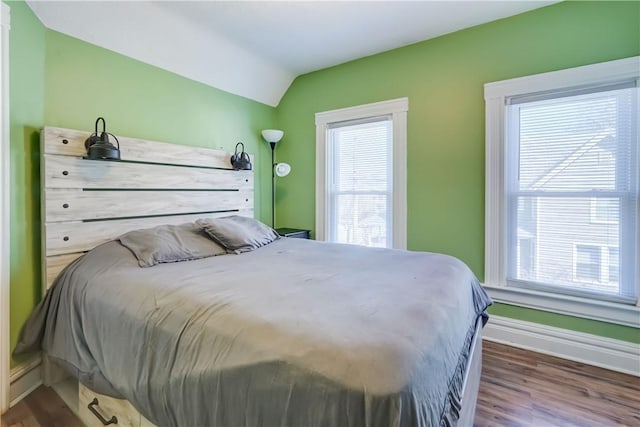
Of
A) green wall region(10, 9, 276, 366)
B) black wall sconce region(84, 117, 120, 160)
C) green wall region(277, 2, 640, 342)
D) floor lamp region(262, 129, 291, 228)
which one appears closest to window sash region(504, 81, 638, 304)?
green wall region(277, 2, 640, 342)

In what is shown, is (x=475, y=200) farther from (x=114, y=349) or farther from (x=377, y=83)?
(x=114, y=349)

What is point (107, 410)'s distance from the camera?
1.51 metres

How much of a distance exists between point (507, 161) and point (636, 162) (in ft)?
2.48

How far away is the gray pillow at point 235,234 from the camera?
238 centimetres

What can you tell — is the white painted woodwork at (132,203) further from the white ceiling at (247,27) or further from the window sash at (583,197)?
the window sash at (583,197)

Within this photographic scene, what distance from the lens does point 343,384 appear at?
796mm

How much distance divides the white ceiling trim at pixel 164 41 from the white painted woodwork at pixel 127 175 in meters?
0.89

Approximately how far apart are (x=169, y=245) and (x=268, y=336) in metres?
1.39

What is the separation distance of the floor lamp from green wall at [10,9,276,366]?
1.76ft

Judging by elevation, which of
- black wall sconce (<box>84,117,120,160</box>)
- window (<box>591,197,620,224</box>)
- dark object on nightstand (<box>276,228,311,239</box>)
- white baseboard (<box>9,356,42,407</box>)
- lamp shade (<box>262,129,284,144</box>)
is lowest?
white baseboard (<box>9,356,42,407</box>)

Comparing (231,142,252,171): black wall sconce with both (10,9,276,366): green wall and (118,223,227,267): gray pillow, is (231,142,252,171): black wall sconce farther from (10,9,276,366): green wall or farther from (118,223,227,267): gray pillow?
(118,223,227,267): gray pillow

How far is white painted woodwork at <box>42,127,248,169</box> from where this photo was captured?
6.36 ft

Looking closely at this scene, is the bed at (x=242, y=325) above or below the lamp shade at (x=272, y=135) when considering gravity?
below

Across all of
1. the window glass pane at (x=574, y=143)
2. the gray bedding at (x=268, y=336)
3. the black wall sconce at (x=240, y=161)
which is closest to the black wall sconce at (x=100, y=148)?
the gray bedding at (x=268, y=336)
